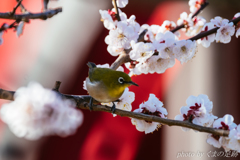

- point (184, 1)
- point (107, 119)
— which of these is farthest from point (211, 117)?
point (184, 1)

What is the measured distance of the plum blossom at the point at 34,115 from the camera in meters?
0.34

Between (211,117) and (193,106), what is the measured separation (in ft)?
0.15

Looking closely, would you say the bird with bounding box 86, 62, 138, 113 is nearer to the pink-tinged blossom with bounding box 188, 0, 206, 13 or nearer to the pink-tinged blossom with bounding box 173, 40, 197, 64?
the pink-tinged blossom with bounding box 173, 40, 197, 64

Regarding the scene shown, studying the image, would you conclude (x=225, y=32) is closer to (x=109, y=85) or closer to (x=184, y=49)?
(x=184, y=49)

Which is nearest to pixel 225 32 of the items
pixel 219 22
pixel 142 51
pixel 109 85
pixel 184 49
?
pixel 219 22

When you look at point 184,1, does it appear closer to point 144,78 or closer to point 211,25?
point 144,78

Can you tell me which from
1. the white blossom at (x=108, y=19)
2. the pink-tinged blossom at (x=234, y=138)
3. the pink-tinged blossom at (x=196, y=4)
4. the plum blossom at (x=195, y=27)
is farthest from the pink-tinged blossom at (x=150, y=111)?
the pink-tinged blossom at (x=196, y=4)

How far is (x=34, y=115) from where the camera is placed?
35cm

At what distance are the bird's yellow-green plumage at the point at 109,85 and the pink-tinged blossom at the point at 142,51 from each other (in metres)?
0.06

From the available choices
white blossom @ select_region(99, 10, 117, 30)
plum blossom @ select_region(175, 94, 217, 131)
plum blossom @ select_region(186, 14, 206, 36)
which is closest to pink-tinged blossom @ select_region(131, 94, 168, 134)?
plum blossom @ select_region(175, 94, 217, 131)

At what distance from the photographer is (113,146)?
165cm

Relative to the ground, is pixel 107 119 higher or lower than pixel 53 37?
lower

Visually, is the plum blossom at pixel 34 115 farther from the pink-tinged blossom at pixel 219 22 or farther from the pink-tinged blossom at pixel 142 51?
the pink-tinged blossom at pixel 219 22

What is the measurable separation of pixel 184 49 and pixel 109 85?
0.75ft
